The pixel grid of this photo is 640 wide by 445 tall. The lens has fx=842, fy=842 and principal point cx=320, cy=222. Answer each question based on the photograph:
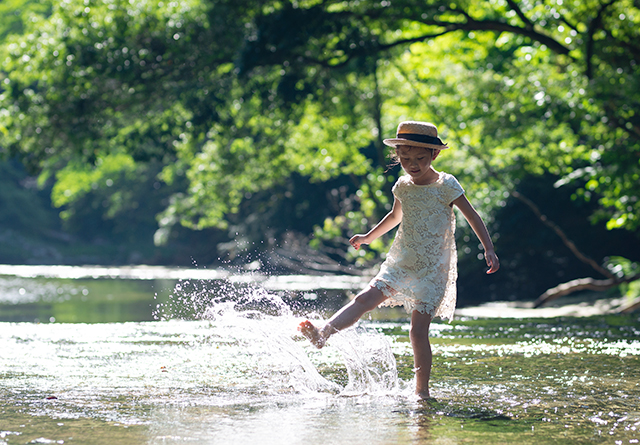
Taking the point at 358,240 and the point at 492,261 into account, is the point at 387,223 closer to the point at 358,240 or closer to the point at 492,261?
the point at 358,240

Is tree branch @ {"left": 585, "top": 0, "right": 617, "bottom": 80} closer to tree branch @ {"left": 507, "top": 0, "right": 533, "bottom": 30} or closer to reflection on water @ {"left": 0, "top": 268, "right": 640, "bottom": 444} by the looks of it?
tree branch @ {"left": 507, "top": 0, "right": 533, "bottom": 30}

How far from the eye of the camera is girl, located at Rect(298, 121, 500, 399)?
5.02 meters

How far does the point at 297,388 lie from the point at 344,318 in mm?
511

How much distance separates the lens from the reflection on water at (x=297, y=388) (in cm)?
379

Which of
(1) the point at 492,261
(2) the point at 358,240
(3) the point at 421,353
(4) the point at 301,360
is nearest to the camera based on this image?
(1) the point at 492,261

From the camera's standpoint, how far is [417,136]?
16.4 feet

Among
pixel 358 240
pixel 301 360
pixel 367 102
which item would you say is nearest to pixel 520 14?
pixel 367 102

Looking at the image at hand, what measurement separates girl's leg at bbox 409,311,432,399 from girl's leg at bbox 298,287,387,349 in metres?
0.27

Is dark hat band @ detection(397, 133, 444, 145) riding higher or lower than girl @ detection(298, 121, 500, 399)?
higher

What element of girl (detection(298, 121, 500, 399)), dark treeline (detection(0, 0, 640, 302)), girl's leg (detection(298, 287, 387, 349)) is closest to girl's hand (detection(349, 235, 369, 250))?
girl (detection(298, 121, 500, 399))

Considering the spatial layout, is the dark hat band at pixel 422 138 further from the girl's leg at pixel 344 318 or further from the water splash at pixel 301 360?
the water splash at pixel 301 360

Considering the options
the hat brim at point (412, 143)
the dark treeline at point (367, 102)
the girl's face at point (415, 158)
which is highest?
the dark treeline at point (367, 102)

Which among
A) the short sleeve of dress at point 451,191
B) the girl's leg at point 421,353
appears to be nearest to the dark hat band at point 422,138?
the short sleeve of dress at point 451,191

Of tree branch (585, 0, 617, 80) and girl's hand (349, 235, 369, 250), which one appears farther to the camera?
tree branch (585, 0, 617, 80)
